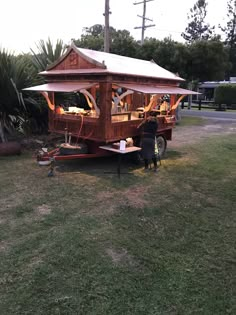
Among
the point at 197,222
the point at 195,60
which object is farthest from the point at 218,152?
the point at 195,60

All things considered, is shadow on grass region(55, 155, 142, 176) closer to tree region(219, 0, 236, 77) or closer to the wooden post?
the wooden post

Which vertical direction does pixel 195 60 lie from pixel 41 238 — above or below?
above

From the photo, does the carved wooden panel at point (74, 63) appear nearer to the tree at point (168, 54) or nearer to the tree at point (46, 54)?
the tree at point (46, 54)

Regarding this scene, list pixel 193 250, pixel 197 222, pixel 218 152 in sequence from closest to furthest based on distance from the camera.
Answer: pixel 193 250
pixel 197 222
pixel 218 152

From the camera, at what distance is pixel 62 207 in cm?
506

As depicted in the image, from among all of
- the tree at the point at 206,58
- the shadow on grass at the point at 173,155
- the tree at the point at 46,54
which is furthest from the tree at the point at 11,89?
the tree at the point at 206,58

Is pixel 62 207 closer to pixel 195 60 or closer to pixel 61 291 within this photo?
pixel 61 291

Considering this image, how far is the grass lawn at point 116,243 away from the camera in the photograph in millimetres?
2939

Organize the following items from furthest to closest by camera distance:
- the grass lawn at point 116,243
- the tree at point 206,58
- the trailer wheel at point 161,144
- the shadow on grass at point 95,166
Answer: the tree at point 206,58
the trailer wheel at point 161,144
the shadow on grass at point 95,166
the grass lawn at point 116,243

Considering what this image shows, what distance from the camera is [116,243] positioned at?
3982mm

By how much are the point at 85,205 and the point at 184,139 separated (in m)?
8.21

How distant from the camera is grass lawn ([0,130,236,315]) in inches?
116

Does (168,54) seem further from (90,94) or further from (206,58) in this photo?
(90,94)

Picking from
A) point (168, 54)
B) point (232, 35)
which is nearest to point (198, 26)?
point (232, 35)
